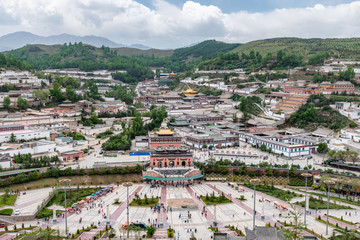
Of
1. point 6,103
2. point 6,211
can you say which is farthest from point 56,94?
point 6,211

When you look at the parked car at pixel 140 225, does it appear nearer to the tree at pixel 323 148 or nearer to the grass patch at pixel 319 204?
the grass patch at pixel 319 204

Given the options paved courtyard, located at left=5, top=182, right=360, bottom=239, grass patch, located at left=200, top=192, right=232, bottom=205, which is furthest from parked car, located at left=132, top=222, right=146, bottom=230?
grass patch, located at left=200, top=192, right=232, bottom=205

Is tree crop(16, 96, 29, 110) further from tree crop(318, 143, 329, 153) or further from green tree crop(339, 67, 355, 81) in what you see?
green tree crop(339, 67, 355, 81)

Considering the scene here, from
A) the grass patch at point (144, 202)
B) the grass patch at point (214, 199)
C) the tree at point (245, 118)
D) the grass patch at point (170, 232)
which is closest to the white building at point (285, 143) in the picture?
the tree at point (245, 118)

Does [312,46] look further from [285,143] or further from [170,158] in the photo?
[170,158]

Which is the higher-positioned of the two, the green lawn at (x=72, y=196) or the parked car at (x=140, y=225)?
the parked car at (x=140, y=225)

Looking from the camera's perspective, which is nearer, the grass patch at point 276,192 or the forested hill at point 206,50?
the grass patch at point 276,192

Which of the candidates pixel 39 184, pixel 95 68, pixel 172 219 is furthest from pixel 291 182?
pixel 95 68

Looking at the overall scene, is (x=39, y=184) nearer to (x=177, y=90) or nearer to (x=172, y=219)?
(x=172, y=219)
